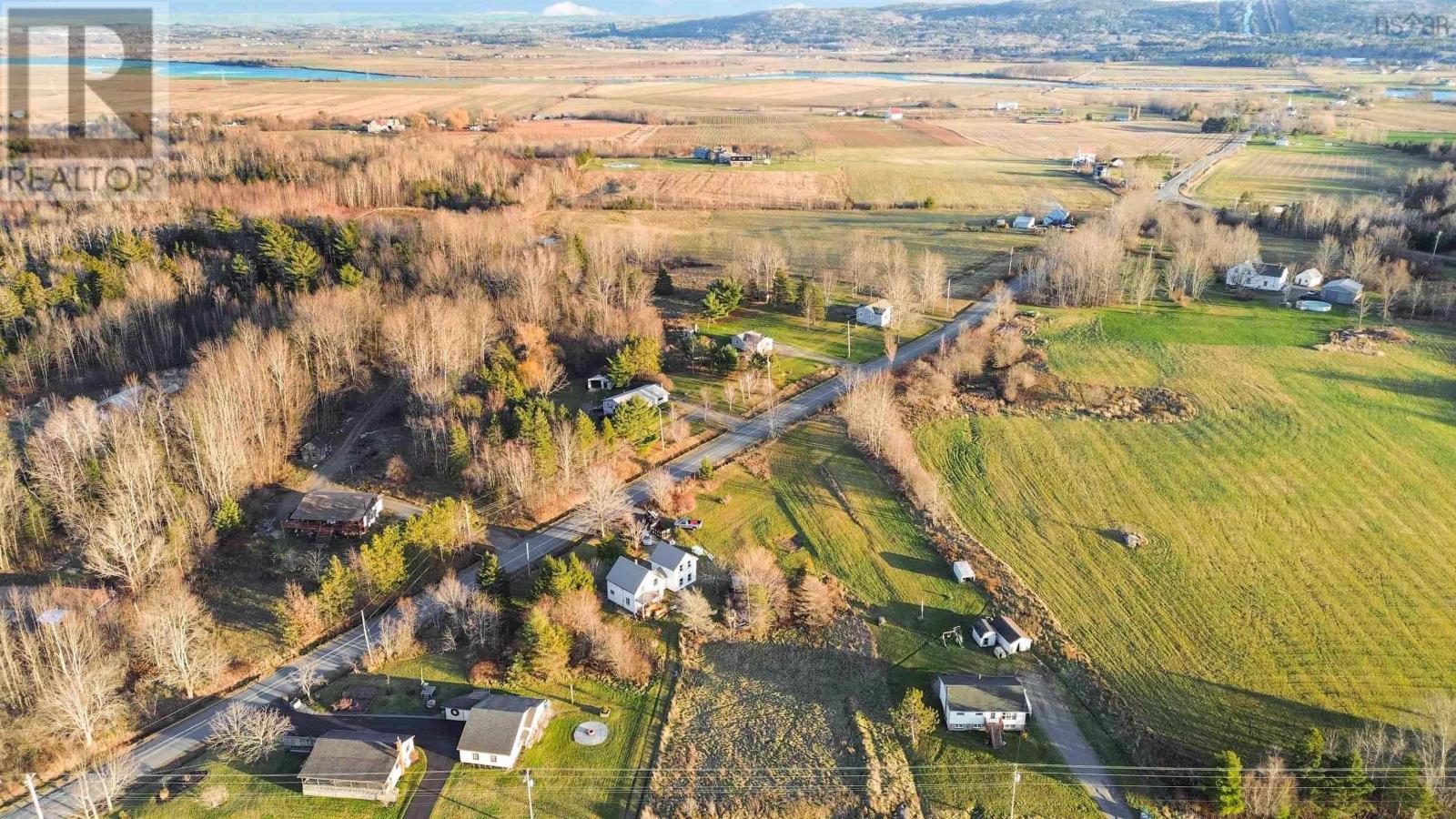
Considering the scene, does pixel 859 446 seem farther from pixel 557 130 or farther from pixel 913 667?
pixel 557 130

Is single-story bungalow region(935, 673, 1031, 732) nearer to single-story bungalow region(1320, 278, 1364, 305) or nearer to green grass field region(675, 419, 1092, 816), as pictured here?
green grass field region(675, 419, 1092, 816)

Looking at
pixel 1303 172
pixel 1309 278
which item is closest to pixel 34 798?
pixel 1309 278

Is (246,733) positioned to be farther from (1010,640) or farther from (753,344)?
(753,344)

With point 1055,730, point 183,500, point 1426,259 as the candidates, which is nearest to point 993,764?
point 1055,730

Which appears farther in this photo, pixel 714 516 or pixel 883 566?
pixel 714 516

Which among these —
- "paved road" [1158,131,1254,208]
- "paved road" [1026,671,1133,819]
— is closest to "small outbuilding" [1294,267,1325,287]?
"paved road" [1158,131,1254,208]

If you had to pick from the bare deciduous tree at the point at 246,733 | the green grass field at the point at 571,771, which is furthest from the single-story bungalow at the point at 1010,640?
the bare deciduous tree at the point at 246,733
